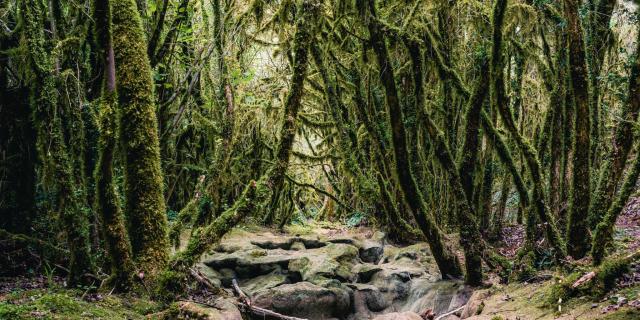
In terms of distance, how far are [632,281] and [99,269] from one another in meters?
5.88

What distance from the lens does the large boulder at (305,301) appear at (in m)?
8.39

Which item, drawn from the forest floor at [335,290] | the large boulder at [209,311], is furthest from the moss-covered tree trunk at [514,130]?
the large boulder at [209,311]

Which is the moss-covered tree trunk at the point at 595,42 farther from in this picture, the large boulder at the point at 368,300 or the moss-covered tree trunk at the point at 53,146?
the moss-covered tree trunk at the point at 53,146

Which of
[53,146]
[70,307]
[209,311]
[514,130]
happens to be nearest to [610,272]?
[514,130]

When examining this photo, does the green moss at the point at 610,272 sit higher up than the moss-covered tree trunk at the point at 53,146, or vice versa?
the moss-covered tree trunk at the point at 53,146

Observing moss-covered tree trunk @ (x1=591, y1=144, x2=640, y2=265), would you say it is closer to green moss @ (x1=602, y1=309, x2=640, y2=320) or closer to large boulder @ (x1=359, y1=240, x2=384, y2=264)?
green moss @ (x1=602, y1=309, x2=640, y2=320)

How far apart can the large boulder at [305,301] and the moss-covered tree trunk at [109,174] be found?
3378 mm

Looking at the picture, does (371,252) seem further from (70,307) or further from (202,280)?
(70,307)

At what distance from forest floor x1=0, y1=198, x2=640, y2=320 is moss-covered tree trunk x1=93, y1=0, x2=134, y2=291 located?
1.04 feet

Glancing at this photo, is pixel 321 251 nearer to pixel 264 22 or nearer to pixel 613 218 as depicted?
pixel 264 22

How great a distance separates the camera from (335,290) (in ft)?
29.4

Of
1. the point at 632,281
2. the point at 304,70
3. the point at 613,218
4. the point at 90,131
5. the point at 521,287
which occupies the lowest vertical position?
the point at 521,287

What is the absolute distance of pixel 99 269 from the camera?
5.96 metres

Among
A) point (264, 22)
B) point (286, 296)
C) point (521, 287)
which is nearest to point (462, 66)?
point (264, 22)
